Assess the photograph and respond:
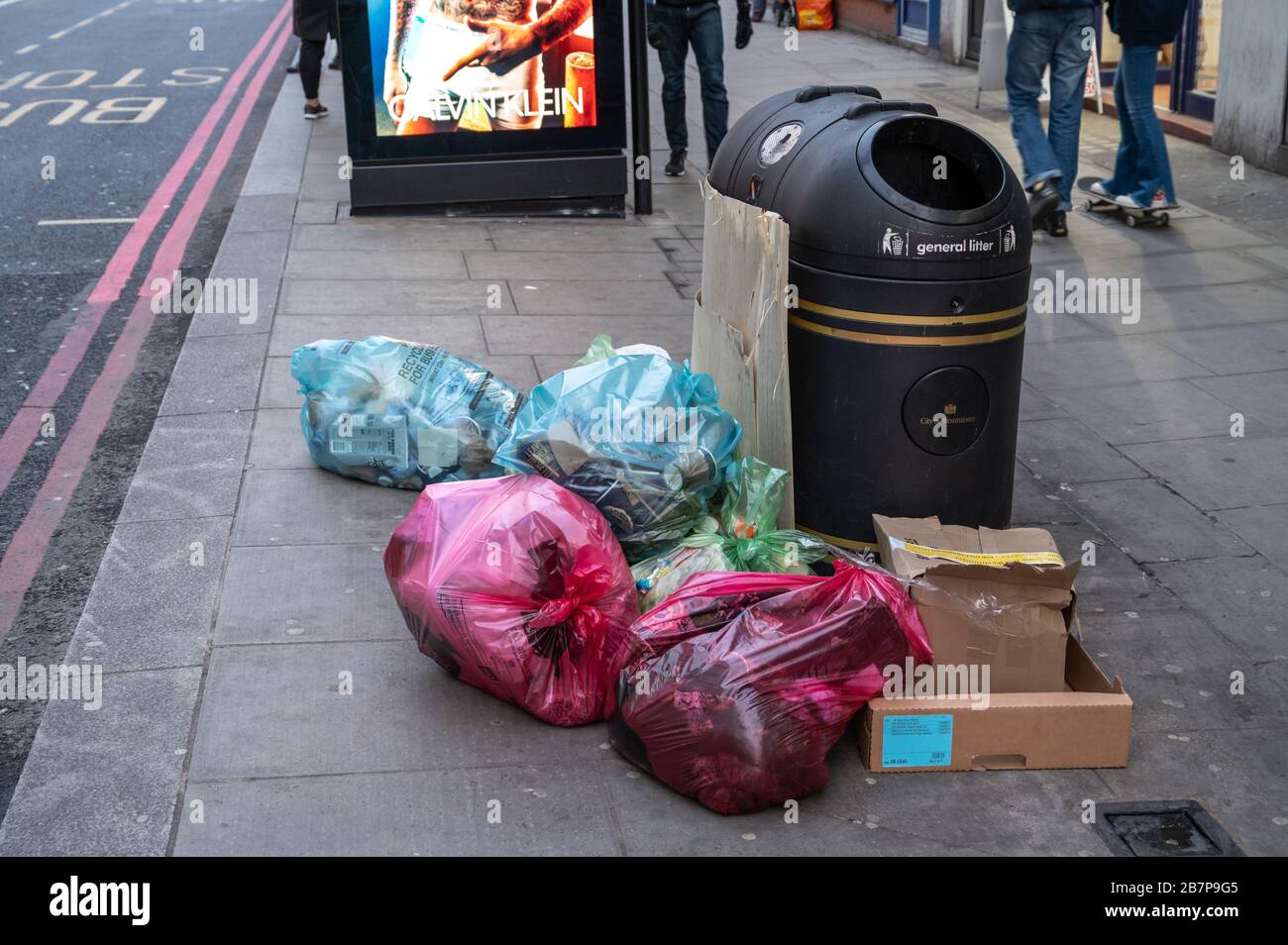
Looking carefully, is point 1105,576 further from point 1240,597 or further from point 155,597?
point 155,597

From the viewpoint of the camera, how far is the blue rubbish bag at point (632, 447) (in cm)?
403

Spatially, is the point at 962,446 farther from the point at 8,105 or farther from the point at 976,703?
the point at 8,105

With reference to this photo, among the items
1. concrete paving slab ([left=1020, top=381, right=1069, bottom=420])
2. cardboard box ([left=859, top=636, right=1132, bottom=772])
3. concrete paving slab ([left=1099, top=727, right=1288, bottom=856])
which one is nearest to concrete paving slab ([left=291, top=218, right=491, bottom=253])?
concrete paving slab ([left=1020, top=381, right=1069, bottom=420])

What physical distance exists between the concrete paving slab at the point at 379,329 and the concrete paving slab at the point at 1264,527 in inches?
125

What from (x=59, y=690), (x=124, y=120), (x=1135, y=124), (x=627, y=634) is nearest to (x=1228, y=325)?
(x=1135, y=124)

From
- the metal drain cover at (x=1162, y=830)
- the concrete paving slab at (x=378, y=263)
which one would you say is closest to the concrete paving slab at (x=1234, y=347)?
the metal drain cover at (x=1162, y=830)

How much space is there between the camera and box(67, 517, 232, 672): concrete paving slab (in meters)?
3.89

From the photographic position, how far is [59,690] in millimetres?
3730

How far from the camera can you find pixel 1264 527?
475 cm

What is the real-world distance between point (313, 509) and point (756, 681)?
2.25 m

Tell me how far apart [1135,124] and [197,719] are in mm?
6865

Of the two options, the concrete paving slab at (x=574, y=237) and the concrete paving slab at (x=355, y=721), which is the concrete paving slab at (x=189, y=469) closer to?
the concrete paving slab at (x=355, y=721)

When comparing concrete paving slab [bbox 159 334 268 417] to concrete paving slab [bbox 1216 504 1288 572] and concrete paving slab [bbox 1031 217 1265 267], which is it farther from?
concrete paving slab [bbox 1031 217 1265 267]
